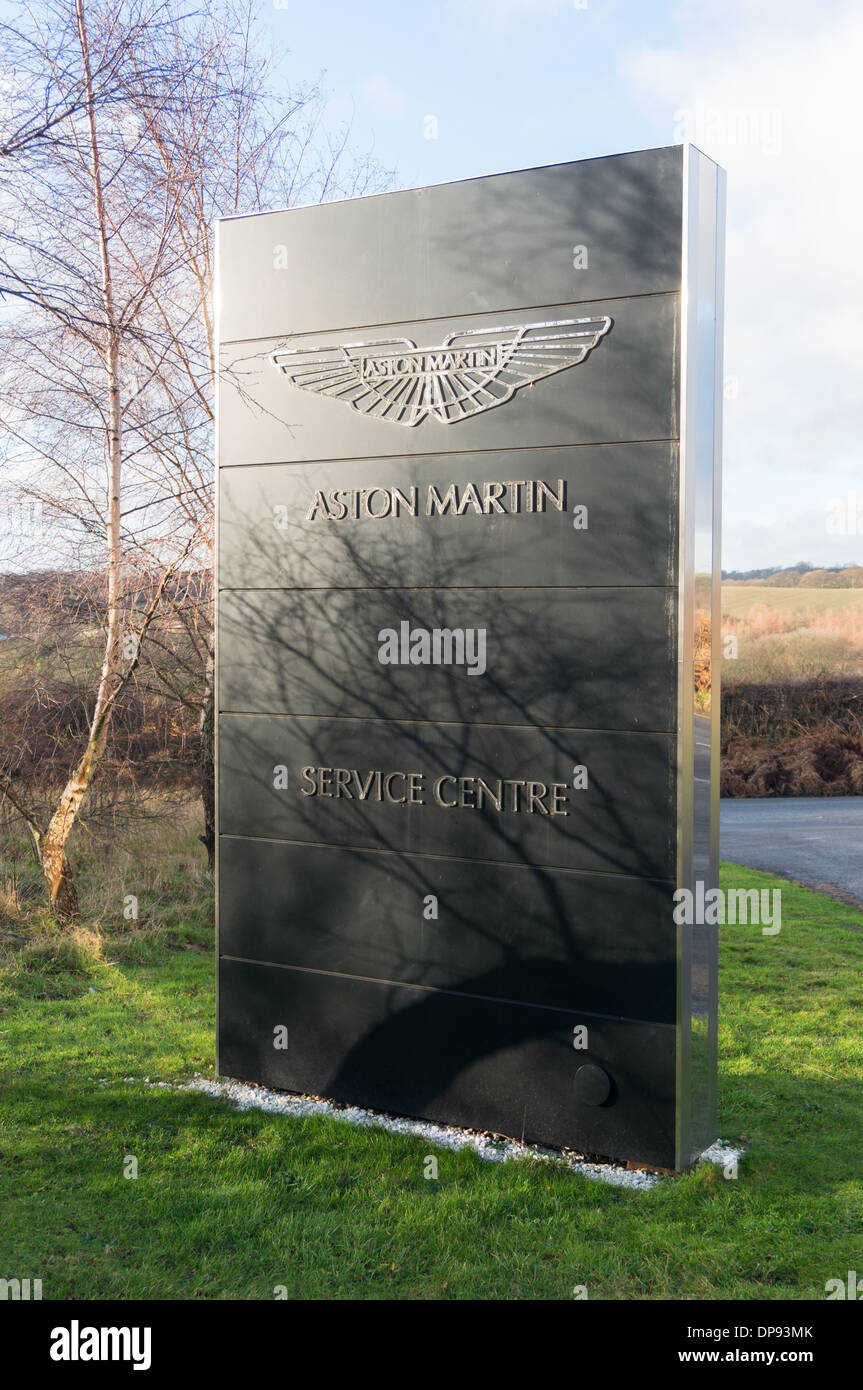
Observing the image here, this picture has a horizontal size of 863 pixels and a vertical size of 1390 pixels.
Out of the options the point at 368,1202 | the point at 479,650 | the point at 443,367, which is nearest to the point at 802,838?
the point at 479,650

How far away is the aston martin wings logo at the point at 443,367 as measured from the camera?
14.1ft


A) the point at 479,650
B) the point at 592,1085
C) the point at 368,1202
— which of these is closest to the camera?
the point at 368,1202

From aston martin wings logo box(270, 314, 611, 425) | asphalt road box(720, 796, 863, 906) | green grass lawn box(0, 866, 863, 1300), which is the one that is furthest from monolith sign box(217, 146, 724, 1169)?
asphalt road box(720, 796, 863, 906)

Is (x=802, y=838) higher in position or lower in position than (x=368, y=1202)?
higher

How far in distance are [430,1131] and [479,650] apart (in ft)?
6.80

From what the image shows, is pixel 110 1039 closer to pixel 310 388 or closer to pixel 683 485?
pixel 310 388

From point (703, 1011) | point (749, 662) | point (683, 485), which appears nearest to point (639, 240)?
point (683, 485)

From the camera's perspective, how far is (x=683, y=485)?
159 inches

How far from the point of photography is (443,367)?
4.58 m

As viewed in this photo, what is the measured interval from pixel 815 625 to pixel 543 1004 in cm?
1894

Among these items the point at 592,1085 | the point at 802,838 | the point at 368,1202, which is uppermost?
the point at 592,1085

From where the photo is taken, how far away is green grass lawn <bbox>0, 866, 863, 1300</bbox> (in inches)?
136

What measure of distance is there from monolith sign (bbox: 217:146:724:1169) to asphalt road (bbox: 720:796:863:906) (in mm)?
7224

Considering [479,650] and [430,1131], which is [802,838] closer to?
[430,1131]
